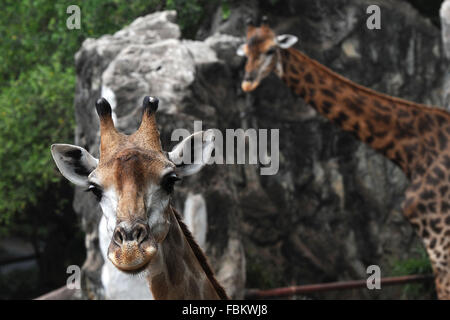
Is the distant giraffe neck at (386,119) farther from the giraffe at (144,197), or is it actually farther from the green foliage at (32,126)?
the green foliage at (32,126)

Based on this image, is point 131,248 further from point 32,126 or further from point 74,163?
point 32,126

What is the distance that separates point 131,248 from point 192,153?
0.69 m

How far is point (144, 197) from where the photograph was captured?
282 cm

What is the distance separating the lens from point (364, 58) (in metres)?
8.84

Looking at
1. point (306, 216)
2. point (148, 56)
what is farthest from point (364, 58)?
point (148, 56)

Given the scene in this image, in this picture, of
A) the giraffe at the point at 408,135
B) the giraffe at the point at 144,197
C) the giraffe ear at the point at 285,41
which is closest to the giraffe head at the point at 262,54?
the giraffe ear at the point at 285,41

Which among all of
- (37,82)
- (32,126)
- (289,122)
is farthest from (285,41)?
(32,126)

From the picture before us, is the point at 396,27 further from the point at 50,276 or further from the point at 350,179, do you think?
the point at 50,276

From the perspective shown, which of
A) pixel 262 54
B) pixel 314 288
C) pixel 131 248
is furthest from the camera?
pixel 262 54

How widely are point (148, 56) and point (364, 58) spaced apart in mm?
3782

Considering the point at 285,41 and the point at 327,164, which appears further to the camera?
the point at 327,164

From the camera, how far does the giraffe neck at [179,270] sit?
10.2 feet

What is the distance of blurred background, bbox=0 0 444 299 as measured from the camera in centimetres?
814

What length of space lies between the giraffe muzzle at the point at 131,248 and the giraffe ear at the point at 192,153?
20.3 inches
